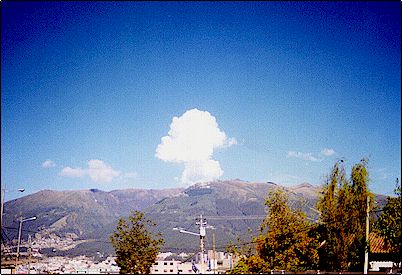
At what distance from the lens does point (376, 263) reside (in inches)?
1652

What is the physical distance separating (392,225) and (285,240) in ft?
31.8

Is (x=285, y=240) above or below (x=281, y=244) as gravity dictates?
above

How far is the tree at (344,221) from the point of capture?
1328 inches

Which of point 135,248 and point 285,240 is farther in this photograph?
point 285,240

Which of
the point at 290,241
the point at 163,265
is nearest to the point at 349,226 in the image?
the point at 290,241

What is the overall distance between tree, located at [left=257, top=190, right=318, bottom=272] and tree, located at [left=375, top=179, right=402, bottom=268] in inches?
251

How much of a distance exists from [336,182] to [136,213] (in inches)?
734

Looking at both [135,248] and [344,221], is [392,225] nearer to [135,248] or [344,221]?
[344,221]

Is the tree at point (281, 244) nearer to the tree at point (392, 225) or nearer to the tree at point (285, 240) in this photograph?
the tree at point (285, 240)

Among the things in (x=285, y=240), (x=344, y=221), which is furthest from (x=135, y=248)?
(x=344, y=221)

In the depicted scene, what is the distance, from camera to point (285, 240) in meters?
31.8

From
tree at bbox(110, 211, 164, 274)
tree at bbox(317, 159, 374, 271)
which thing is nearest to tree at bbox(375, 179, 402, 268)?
tree at bbox(317, 159, 374, 271)

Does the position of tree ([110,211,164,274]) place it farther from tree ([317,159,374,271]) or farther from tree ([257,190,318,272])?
tree ([317,159,374,271])

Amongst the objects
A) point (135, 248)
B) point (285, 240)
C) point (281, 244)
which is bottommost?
point (135, 248)
